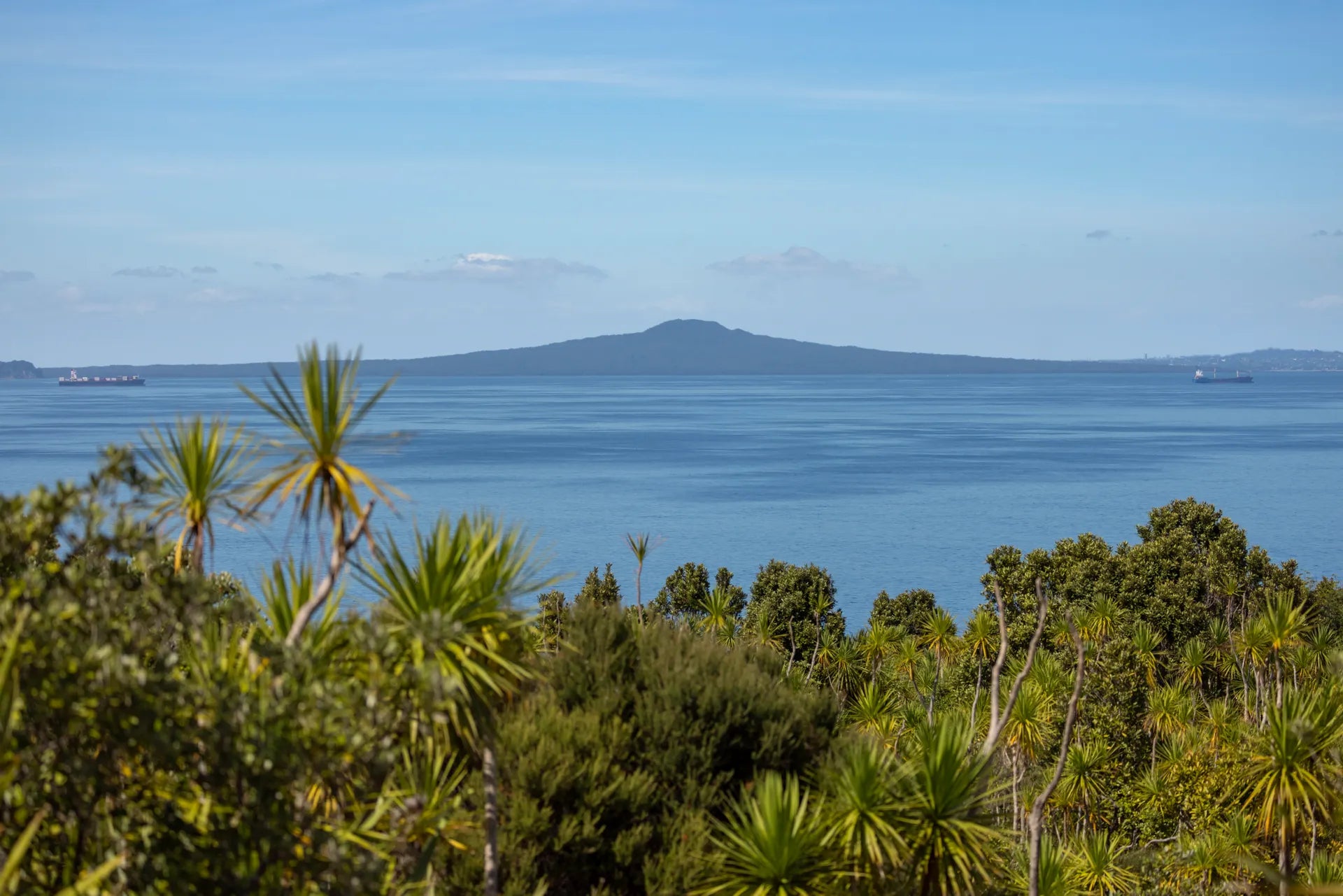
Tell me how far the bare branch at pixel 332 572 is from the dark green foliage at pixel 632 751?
3.30 m

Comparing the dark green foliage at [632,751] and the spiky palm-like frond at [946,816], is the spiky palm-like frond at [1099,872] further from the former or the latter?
the spiky palm-like frond at [946,816]

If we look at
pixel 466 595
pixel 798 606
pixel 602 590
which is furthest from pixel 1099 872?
pixel 798 606

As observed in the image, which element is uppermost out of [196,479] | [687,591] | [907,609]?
[196,479]

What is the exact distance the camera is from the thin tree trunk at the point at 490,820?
8547 millimetres

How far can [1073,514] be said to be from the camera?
89.1 meters

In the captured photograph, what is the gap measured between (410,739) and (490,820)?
1193 mm

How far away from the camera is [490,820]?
8.67 meters

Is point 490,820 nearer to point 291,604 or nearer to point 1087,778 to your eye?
point 291,604

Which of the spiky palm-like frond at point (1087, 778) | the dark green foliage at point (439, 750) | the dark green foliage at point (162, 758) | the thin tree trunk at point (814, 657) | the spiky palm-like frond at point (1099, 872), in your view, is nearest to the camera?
the dark green foliage at point (162, 758)

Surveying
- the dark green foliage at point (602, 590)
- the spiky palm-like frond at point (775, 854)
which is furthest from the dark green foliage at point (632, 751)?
the dark green foliage at point (602, 590)

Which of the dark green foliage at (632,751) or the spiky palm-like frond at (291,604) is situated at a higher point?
the spiky palm-like frond at (291,604)

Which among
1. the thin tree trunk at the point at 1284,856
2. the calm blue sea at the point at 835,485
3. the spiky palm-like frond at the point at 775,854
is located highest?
the spiky palm-like frond at the point at 775,854

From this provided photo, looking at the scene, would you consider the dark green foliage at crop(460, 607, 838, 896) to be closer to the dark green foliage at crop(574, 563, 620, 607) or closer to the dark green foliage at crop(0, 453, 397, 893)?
the dark green foliage at crop(0, 453, 397, 893)

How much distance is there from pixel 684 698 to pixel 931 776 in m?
2.37
